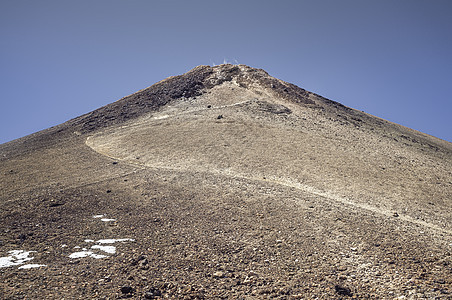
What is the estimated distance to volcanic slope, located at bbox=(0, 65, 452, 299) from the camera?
6609 mm

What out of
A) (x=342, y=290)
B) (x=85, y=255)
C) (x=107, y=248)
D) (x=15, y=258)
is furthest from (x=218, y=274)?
(x=15, y=258)

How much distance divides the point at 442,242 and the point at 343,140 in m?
13.5

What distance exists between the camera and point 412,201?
1397 centimetres

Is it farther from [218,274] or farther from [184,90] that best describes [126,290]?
[184,90]

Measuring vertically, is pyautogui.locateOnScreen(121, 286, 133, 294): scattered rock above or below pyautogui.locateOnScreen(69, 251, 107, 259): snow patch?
below

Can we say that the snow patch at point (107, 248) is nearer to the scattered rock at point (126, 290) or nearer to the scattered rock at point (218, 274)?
the scattered rock at point (126, 290)

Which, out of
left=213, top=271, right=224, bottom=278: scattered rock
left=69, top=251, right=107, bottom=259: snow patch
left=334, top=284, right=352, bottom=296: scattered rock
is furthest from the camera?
left=69, top=251, right=107, bottom=259: snow patch

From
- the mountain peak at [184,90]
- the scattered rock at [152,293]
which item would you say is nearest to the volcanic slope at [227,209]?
the scattered rock at [152,293]

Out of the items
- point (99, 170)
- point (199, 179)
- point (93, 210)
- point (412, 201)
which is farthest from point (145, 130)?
point (412, 201)

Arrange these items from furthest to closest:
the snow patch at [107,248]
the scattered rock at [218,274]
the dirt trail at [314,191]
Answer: the dirt trail at [314,191] < the snow patch at [107,248] < the scattered rock at [218,274]

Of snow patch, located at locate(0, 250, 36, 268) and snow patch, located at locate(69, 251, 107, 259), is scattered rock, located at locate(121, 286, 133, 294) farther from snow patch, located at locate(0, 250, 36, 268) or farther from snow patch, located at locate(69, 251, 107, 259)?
snow patch, located at locate(0, 250, 36, 268)

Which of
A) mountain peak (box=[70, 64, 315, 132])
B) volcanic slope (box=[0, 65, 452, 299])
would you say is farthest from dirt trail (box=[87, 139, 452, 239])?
mountain peak (box=[70, 64, 315, 132])

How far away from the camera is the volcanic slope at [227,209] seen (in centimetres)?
661

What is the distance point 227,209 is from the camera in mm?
11172
